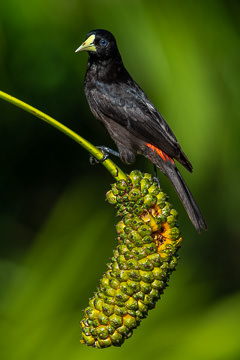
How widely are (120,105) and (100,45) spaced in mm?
351

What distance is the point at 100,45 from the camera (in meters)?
3.22

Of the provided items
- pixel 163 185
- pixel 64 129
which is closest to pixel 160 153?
pixel 163 185

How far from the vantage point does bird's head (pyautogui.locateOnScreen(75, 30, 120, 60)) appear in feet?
9.91

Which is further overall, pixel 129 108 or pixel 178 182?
pixel 129 108

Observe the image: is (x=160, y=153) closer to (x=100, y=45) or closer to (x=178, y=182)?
(x=178, y=182)

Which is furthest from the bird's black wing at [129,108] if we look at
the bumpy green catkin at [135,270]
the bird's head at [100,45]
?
the bumpy green catkin at [135,270]

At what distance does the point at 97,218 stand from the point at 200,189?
586 millimetres

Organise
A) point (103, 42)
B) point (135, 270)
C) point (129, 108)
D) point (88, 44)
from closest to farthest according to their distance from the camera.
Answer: point (135, 270)
point (88, 44)
point (103, 42)
point (129, 108)

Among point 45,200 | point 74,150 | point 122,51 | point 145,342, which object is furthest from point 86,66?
point 145,342

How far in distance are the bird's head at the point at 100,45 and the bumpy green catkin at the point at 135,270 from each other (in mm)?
1210

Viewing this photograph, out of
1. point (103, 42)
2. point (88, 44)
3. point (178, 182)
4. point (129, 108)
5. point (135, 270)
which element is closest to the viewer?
point (135, 270)

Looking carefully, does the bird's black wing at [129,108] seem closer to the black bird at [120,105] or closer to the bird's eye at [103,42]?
the black bird at [120,105]

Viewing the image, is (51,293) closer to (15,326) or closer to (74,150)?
(15,326)

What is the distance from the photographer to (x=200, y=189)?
10.3 ft
